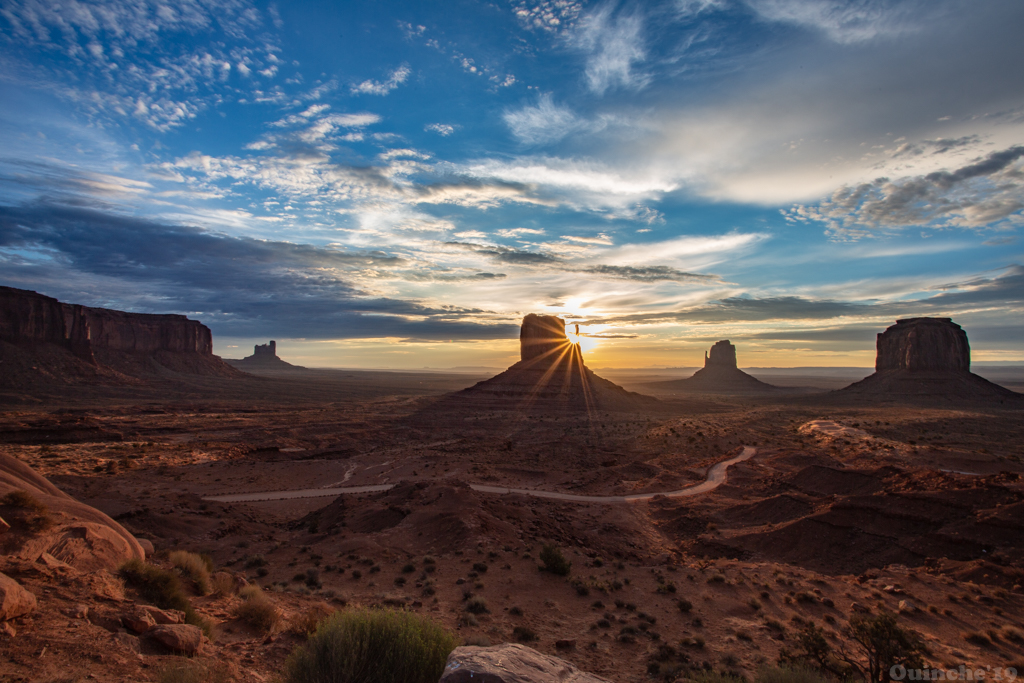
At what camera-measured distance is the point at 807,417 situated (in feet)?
212

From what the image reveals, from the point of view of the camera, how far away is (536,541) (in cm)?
1995

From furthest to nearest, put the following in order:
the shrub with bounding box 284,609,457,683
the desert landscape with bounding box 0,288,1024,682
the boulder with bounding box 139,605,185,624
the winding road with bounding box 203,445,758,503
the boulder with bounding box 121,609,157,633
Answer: the winding road with bounding box 203,445,758,503 < the desert landscape with bounding box 0,288,1024,682 < the boulder with bounding box 139,605,185,624 < the boulder with bounding box 121,609,157,633 < the shrub with bounding box 284,609,457,683

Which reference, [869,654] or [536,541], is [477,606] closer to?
[536,541]

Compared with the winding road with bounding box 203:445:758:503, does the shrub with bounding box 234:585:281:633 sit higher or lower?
higher

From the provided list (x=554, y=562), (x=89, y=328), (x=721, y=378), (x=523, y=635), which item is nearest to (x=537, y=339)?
(x=554, y=562)

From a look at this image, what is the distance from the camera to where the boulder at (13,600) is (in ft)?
20.2

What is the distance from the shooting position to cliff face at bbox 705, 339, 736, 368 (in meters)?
172

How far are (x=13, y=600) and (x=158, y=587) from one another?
337 centimetres

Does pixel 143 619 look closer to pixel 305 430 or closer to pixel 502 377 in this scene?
pixel 305 430

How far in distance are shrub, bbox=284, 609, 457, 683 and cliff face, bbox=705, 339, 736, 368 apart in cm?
18359

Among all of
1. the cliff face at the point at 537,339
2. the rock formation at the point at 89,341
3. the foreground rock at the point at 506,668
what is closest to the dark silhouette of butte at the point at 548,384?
the cliff face at the point at 537,339

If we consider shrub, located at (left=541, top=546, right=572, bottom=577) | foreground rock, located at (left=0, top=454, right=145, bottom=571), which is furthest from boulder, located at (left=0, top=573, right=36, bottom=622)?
shrub, located at (left=541, top=546, right=572, bottom=577)

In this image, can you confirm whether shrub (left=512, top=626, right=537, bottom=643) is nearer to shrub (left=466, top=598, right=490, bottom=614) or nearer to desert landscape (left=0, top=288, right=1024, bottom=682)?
desert landscape (left=0, top=288, right=1024, bottom=682)

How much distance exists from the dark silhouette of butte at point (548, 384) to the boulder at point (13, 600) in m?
70.9
